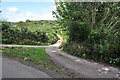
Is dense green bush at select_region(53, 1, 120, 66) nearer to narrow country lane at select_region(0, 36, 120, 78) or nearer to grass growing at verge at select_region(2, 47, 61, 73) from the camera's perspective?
narrow country lane at select_region(0, 36, 120, 78)

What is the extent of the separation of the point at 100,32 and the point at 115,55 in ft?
7.40

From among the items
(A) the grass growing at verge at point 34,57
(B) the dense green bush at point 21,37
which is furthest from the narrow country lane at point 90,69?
(B) the dense green bush at point 21,37

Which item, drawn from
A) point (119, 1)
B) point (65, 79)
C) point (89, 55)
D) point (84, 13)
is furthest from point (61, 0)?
point (65, 79)

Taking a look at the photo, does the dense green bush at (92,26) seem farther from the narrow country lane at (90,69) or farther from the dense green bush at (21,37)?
the dense green bush at (21,37)

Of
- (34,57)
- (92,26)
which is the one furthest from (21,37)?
(34,57)

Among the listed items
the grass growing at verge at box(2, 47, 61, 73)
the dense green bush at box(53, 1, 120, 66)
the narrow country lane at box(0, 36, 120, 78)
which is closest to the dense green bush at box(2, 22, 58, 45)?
the dense green bush at box(53, 1, 120, 66)

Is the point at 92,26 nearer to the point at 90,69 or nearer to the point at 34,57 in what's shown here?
the point at 90,69

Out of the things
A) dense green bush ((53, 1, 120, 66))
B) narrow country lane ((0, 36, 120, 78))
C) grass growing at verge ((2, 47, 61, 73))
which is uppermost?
dense green bush ((53, 1, 120, 66))

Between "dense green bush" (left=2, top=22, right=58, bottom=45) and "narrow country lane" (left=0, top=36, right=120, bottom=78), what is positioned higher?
"dense green bush" (left=2, top=22, right=58, bottom=45)

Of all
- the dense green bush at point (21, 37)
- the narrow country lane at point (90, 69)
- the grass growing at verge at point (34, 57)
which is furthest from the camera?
the dense green bush at point (21, 37)

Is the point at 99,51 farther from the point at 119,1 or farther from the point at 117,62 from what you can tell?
the point at 119,1

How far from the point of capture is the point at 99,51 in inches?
323

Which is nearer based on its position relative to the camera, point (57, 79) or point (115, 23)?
point (57, 79)

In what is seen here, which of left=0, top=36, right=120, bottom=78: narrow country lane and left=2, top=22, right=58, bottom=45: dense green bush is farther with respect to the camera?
left=2, top=22, right=58, bottom=45: dense green bush
